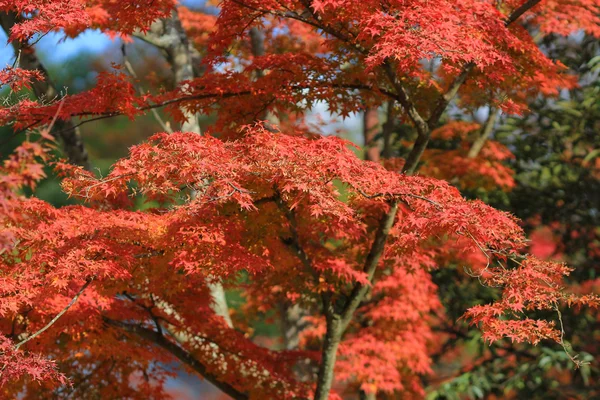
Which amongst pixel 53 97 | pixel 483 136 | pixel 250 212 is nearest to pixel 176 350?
pixel 250 212

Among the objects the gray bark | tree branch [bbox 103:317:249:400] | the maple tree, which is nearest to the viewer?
the maple tree

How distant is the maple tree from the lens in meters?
3.91

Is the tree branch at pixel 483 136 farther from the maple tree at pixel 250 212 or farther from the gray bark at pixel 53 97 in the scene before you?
the gray bark at pixel 53 97

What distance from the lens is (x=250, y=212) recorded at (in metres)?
4.57

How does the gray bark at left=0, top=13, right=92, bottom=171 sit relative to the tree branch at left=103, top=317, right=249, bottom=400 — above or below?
above

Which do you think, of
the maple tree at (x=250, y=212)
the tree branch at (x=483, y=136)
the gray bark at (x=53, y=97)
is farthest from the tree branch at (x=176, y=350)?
the tree branch at (x=483, y=136)

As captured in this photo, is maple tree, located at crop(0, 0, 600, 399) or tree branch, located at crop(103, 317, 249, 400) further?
tree branch, located at crop(103, 317, 249, 400)

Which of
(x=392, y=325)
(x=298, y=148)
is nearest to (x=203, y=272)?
(x=298, y=148)

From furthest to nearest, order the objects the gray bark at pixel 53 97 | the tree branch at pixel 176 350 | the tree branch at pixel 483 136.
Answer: the tree branch at pixel 483 136 → the gray bark at pixel 53 97 → the tree branch at pixel 176 350

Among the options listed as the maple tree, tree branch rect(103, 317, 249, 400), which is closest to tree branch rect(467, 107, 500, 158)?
the maple tree

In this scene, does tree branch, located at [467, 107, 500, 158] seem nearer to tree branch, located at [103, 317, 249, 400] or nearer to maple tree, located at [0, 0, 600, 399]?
maple tree, located at [0, 0, 600, 399]

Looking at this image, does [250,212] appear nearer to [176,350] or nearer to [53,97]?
[176,350]

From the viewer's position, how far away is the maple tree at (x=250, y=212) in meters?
3.91

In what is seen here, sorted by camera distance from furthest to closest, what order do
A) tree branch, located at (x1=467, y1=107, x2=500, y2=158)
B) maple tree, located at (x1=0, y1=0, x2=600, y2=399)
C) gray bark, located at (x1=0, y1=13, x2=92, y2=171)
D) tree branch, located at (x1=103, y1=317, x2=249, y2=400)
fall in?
tree branch, located at (x1=467, y1=107, x2=500, y2=158), gray bark, located at (x1=0, y1=13, x2=92, y2=171), tree branch, located at (x1=103, y1=317, x2=249, y2=400), maple tree, located at (x1=0, y1=0, x2=600, y2=399)
